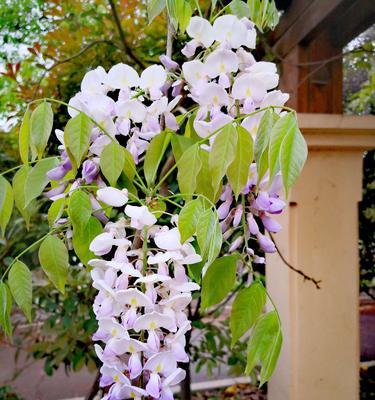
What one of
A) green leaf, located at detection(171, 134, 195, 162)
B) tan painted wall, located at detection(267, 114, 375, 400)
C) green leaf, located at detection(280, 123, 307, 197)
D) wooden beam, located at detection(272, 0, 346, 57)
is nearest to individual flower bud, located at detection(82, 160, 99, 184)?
green leaf, located at detection(171, 134, 195, 162)

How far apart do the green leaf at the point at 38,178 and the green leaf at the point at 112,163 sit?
8 centimetres

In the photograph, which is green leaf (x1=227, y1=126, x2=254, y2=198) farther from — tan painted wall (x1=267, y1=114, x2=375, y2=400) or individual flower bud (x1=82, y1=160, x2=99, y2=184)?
tan painted wall (x1=267, y1=114, x2=375, y2=400)

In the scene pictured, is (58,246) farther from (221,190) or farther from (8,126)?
(8,126)

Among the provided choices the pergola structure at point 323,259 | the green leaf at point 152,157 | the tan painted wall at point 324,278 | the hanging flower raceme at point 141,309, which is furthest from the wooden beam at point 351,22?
the hanging flower raceme at point 141,309

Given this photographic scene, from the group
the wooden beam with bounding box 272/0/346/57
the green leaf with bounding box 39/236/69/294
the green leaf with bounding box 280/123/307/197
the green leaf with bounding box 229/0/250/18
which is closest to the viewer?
the green leaf with bounding box 280/123/307/197

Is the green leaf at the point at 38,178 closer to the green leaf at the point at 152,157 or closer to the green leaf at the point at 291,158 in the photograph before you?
the green leaf at the point at 152,157

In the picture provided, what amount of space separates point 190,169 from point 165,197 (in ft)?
0.16

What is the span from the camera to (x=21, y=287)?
501 millimetres

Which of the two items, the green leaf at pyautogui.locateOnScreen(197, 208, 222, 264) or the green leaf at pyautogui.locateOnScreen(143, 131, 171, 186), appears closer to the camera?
the green leaf at pyautogui.locateOnScreen(197, 208, 222, 264)

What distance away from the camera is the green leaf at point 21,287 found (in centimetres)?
49

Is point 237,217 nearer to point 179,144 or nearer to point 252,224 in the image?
point 252,224

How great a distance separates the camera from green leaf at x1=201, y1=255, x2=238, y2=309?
48cm

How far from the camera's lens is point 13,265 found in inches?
20.4

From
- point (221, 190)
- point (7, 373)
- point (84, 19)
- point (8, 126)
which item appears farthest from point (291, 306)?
point (7, 373)
